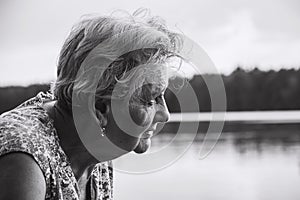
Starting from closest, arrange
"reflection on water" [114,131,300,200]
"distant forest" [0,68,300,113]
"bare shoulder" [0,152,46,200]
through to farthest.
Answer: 1. "bare shoulder" [0,152,46,200]
2. "reflection on water" [114,131,300,200]
3. "distant forest" [0,68,300,113]

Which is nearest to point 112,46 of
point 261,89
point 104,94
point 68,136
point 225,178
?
point 104,94

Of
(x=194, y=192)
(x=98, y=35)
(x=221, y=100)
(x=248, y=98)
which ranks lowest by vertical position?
(x=194, y=192)

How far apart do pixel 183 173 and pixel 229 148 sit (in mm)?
3411

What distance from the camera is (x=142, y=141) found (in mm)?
1207

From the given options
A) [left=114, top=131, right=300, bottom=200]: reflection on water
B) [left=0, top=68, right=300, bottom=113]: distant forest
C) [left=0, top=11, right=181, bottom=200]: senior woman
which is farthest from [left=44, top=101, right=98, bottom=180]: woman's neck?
[left=0, top=68, right=300, bottom=113]: distant forest

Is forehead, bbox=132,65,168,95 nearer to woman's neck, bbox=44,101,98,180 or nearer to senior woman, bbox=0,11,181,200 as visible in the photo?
senior woman, bbox=0,11,181,200

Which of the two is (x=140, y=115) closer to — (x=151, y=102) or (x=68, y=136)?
(x=151, y=102)

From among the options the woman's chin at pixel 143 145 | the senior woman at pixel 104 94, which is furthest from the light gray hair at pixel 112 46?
the woman's chin at pixel 143 145

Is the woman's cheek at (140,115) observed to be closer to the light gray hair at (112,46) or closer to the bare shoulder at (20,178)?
the light gray hair at (112,46)

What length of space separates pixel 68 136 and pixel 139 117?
0.15 m

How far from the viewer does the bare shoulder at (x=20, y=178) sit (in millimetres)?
991

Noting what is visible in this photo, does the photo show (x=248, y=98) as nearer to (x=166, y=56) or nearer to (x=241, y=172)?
(x=241, y=172)

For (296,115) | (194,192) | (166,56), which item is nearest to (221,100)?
(166,56)

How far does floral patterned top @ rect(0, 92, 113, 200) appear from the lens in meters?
1.05
